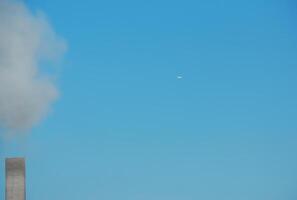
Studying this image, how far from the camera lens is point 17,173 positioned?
76.9m

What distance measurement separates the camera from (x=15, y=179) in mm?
76875

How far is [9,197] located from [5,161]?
135 cm

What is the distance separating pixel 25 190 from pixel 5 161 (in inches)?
51.8

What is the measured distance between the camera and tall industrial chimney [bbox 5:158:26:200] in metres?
76.7

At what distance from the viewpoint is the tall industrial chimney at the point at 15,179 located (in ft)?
252

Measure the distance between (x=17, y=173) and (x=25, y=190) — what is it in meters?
0.71

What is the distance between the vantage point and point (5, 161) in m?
76.8

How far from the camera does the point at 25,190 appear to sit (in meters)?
76.8

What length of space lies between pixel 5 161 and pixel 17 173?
643 mm

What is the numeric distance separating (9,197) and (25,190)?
0.65 m
